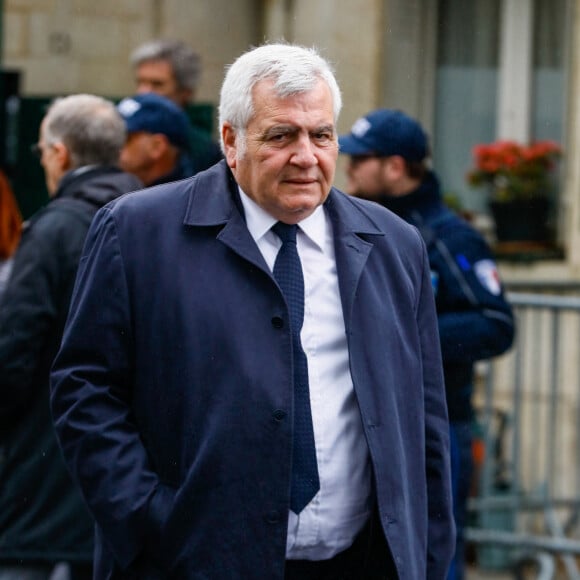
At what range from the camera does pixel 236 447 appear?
132 inches

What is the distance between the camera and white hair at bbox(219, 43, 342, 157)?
3.38 metres

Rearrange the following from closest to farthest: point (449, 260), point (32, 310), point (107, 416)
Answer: point (107, 416) < point (32, 310) < point (449, 260)

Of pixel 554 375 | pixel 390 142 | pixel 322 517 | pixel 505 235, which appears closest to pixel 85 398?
pixel 322 517

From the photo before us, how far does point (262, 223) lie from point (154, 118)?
8.70ft

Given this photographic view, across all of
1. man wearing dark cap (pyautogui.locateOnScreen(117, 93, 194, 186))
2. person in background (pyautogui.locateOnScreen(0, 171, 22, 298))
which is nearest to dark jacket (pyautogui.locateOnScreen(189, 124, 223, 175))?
man wearing dark cap (pyautogui.locateOnScreen(117, 93, 194, 186))

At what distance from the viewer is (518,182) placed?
9359mm

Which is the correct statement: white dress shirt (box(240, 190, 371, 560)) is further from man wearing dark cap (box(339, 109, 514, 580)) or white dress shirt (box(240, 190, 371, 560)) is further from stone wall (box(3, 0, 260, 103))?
stone wall (box(3, 0, 260, 103))

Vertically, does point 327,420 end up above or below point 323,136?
below

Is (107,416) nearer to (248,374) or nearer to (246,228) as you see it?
(248,374)

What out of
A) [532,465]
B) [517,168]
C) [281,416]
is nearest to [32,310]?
[281,416]

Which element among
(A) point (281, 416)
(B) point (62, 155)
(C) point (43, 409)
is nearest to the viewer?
(A) point (281, 416)

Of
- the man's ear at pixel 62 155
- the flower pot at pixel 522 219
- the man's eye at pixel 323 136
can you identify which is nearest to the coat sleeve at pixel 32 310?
the man's ear at pixel 62 155

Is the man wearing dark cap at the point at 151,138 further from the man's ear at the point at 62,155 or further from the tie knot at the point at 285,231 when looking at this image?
the tie knot at the point at 285,231

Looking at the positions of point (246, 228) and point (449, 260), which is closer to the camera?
point (246, 228)
